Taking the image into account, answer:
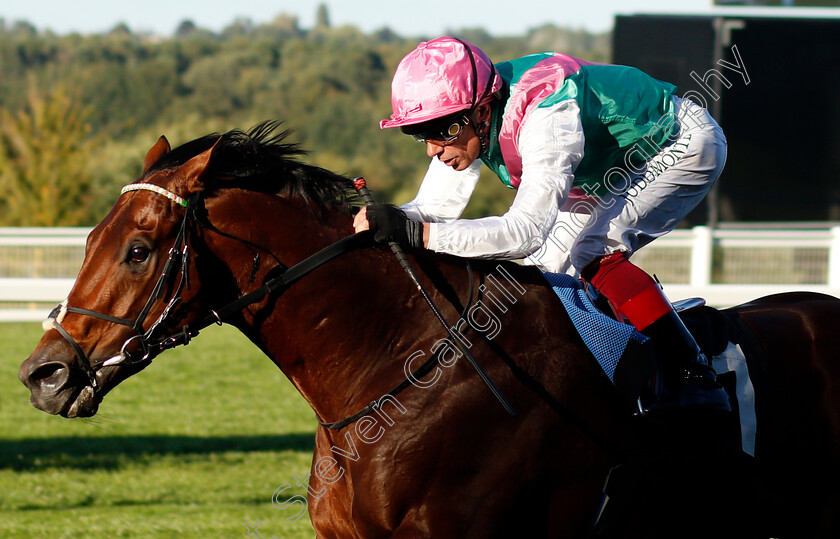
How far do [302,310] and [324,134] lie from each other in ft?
142

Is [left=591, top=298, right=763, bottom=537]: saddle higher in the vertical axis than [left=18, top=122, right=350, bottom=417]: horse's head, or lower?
lower

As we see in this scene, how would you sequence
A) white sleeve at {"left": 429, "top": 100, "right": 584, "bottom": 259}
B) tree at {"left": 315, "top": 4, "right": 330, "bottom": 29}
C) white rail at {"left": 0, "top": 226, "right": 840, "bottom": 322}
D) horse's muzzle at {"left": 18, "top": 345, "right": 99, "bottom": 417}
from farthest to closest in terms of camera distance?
tree at {"left": 315, "top": 4, "right": 330, "bottom": 29} → white rail at {"left": 0, "top": 226, "right": 840, "bottom": 322} → white sleeve at {"left": 429, "top": 100, "right": 584, "bottom": 259} → horse's muzzle at {"left": 18, "top": 345, "right": 99, "bottom": 417}

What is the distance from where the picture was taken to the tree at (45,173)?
15.8 meters

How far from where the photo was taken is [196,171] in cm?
232

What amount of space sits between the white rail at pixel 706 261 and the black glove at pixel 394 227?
4952 mm

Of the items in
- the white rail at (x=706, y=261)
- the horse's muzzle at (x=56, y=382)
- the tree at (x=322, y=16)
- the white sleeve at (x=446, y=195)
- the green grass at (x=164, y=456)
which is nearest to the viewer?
the horse's muzzle at (x=56, y=382)

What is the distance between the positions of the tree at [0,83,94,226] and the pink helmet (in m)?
14.2

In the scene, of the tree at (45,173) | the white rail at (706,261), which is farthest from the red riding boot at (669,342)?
the tree at (45,173)

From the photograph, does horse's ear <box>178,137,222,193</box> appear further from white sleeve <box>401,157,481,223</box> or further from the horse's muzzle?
white sleeve <box>401,157,481,223</box>

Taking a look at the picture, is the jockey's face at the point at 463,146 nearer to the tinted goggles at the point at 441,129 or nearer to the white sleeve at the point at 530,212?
the tinted goggles at the point at 441,129

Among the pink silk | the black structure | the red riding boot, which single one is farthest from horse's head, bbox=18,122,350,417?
the black structure

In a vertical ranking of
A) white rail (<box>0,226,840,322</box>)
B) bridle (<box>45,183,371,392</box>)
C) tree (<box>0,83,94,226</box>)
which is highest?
bridle (<box>45,183,371,392</box>)

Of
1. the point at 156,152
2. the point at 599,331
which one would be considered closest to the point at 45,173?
the point at 156,152

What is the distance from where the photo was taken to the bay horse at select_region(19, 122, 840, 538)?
2.28 m
